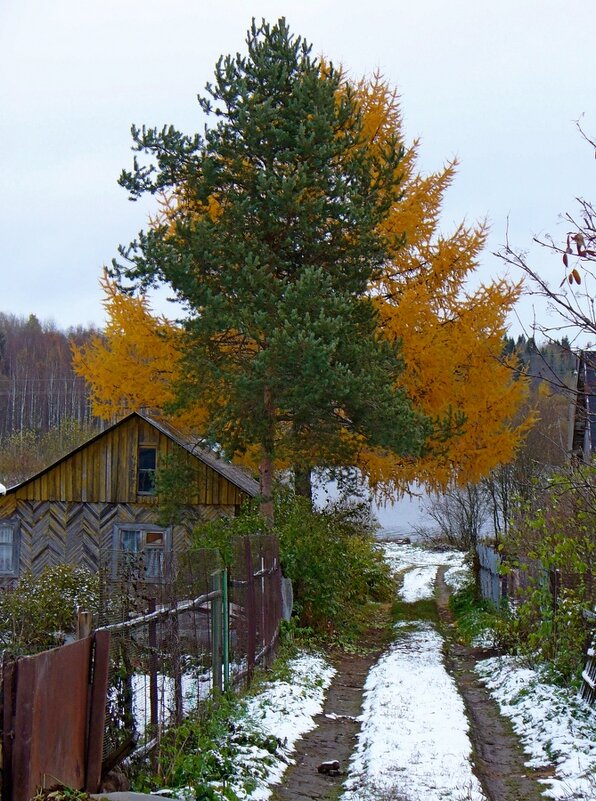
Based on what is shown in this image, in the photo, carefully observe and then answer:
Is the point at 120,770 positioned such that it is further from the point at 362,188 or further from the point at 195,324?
the point at 362,188

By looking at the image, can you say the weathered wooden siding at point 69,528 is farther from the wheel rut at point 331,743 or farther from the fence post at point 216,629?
the fence post at point 216,629

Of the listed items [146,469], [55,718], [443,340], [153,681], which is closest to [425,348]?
[443,340]

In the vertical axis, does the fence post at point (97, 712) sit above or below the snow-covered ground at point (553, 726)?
above

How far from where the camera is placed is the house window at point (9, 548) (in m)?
23.1

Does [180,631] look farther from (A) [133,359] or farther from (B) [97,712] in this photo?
(A) [133,359]

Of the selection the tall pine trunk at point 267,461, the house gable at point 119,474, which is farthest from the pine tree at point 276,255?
the house gable at point 119,474

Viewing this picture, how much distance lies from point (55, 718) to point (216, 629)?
177 inches

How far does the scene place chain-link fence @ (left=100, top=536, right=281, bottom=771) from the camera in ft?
22.4

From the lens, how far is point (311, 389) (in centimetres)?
1552

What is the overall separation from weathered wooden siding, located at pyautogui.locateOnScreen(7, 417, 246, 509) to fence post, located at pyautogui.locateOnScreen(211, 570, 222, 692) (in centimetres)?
1112

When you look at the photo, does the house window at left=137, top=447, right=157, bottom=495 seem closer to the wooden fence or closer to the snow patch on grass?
the snow patch on grass

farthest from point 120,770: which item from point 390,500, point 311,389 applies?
point 390,500

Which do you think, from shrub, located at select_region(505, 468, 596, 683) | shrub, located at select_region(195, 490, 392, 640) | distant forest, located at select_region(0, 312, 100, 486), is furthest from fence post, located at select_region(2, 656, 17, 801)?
distant forest, located at select_region(0, 312, 100, 486)

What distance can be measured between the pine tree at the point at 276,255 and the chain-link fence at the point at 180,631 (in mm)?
3508
